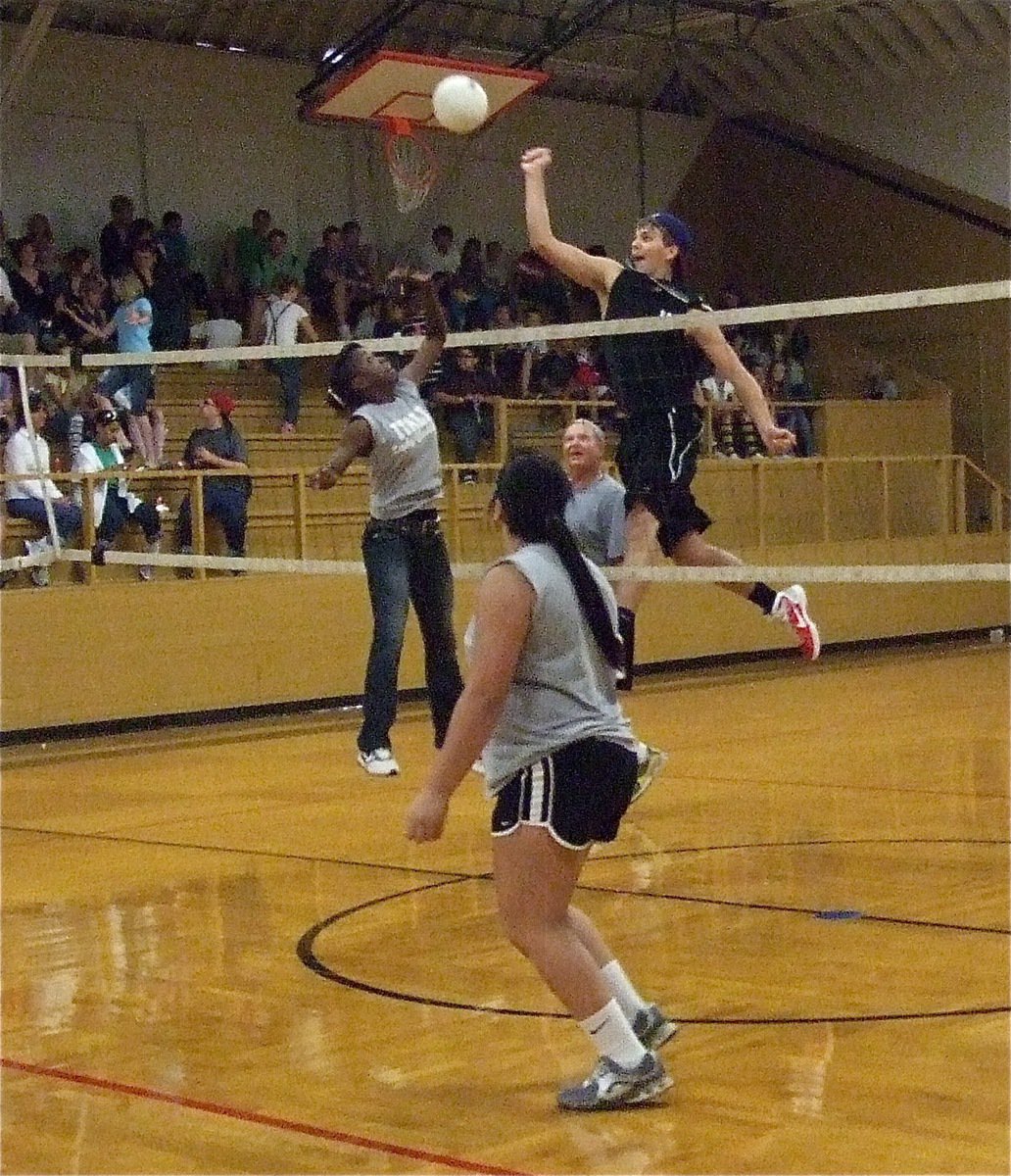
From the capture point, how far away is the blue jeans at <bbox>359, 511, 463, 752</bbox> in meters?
8.98

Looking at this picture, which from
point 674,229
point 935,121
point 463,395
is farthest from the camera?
point 935,121

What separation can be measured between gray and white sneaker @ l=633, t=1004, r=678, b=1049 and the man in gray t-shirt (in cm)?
414

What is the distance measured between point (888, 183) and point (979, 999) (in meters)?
21.0

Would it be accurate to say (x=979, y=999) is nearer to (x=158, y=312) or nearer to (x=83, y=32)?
(x=158, y=312)

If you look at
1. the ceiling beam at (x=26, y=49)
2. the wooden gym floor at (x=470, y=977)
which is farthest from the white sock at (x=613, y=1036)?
the ceiling beam at (x=26, y=49)

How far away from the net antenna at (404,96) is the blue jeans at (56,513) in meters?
5.88

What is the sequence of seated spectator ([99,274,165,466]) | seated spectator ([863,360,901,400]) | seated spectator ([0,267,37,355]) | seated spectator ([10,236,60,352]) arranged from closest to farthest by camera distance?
seated spectator ([99,274,165,466])
seated spectator ([0,267,37,355])
seated spectator ([10,236,60,352])
seated spectator ([863,360,901,400])

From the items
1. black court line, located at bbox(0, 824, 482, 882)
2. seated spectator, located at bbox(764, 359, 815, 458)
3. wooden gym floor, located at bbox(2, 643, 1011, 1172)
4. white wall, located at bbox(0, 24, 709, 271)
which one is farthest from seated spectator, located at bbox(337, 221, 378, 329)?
black court line, located at bbox(0, 824, 482, 882)

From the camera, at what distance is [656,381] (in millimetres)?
8039

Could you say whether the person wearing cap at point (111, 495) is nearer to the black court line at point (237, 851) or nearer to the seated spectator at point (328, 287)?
the black court line at point (237, 851)

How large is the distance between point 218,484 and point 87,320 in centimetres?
305

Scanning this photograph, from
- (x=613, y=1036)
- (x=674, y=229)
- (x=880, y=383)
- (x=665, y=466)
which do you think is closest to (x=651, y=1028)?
(x=613, y=1036)

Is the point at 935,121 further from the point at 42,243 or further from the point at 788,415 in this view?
the point at 42,243

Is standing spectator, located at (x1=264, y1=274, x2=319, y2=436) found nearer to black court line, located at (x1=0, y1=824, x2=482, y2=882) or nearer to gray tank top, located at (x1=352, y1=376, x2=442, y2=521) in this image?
black court line, located at (x1=0, y1=824, x2=482, y2=882)
